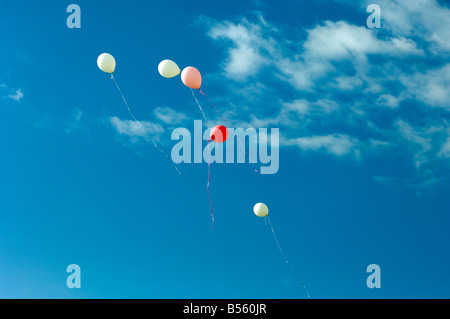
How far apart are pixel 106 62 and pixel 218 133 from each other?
3.71 meters

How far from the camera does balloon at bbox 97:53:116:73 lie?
41.8ft

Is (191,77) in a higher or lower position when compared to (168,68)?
lower

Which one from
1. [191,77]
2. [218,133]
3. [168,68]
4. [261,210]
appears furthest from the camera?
[261,210]

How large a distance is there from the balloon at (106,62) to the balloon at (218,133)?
338cm

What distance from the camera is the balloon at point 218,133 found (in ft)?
40.3

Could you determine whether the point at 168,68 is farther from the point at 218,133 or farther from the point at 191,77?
the point at 218,133

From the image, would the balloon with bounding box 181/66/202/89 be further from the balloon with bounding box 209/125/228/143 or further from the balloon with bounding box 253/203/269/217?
the balloon with bounding box 253/203/269/217

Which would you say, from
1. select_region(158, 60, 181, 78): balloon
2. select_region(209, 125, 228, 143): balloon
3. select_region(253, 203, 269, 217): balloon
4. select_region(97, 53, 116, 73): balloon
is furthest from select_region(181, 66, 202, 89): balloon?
select_region(253, 203, 269, 217): balloon

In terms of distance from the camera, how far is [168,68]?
12.7m

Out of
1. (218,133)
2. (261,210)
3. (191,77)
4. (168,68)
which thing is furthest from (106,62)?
(261,210)

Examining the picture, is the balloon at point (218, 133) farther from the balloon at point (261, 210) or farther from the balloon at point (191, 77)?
the balloon at point (261, 210)

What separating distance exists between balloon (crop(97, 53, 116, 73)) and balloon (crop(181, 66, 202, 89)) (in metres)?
2.04
